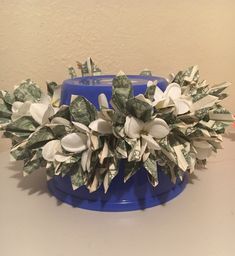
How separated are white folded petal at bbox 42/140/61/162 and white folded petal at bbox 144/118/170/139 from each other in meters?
0.11

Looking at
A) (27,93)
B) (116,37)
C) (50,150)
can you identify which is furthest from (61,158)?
(116,37)

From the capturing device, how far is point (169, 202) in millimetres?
439

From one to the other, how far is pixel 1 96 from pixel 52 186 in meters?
A: 0.14

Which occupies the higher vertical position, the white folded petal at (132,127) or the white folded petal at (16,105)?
the white folded petal at (132,127)

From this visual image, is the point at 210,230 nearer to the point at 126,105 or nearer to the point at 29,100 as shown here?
the point at 126,105

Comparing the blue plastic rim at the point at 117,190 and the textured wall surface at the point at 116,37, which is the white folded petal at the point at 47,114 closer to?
the blue plastic rim at the point at 117,190

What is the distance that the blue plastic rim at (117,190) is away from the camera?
16.1 inches

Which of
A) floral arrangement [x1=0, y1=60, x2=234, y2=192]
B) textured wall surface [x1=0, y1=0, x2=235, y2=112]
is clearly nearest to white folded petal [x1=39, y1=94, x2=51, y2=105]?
floral arrangement [x1=0, y1=60, x2=234, y2=192]

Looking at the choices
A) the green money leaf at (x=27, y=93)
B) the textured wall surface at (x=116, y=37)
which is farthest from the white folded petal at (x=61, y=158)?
the textured wall surface at (x=116, y=37)

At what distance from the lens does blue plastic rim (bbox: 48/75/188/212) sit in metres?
0.41

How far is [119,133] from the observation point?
0.36 meters

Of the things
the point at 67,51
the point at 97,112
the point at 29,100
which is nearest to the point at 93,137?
the point at 97,112

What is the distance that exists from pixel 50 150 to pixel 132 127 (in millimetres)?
103

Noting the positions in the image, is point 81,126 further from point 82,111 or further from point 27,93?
point 27,93
